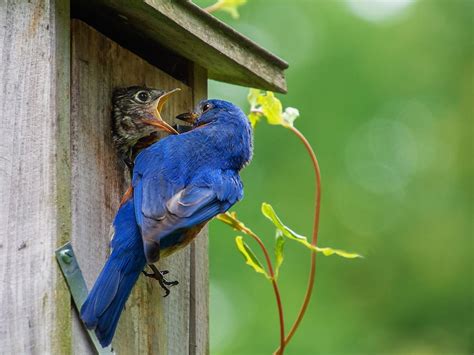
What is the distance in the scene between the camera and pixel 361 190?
11.8m

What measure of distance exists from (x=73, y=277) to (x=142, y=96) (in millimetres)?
999

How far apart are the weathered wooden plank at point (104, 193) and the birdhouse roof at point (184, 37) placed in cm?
14

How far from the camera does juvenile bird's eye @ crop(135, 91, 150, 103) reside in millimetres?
4957

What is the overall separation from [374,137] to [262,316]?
231cm

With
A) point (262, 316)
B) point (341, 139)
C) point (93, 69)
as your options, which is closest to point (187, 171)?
point (93, 69)

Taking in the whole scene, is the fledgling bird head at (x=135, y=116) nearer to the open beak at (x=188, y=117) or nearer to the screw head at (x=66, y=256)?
the open beak at (x=188, y=117)

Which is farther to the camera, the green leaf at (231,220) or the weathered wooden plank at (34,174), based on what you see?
the green leaf at (231,220)

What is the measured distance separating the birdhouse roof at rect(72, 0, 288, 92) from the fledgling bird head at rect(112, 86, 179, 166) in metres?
0.23

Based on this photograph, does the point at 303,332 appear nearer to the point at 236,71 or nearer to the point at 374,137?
the point at 374,137

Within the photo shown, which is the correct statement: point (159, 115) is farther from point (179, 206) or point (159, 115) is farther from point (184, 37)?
point (179, 206)

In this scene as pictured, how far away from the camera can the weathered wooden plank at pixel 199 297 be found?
5070 millimetres

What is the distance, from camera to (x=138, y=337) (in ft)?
15.4

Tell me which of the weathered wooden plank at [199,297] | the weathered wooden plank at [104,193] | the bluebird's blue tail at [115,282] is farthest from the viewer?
the weathered wooden plank at [199,297]

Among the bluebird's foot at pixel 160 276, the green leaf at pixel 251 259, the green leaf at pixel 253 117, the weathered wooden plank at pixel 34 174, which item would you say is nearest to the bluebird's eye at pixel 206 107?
the green leaf at pixel 253 117
